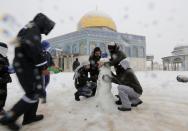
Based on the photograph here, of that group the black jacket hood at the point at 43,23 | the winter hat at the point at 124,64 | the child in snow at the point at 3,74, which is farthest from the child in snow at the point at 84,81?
the black jacket hood at the point at 43,23

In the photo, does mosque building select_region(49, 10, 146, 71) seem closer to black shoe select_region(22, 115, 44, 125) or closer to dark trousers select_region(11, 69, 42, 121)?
black shoe select_region(22, 115, 44, 125)

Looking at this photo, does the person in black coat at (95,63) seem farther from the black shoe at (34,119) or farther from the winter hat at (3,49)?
the black shoe at (34,119)

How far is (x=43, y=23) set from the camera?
3.45 meters

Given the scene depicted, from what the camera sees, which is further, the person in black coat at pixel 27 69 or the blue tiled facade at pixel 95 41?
the blue tiled facade at pixel 95 41

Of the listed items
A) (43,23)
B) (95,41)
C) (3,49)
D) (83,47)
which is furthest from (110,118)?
(83,47)

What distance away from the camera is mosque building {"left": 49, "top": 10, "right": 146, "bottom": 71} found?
31.9 metres

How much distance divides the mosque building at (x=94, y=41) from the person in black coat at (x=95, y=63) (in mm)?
25211

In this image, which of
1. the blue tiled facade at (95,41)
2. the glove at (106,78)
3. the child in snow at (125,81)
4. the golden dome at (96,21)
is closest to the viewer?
the child in snow at (125,81)

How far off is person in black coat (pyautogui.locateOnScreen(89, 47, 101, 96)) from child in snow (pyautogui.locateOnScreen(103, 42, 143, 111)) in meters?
0.71

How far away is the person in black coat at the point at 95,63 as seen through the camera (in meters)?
5.27

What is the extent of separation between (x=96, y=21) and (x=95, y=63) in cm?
3041

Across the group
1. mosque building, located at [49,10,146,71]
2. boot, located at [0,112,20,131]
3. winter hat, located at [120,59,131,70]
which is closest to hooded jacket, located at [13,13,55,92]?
boot, located at [0,112,20,131]

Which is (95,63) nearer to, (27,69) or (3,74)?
(3,74)

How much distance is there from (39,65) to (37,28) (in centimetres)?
52
